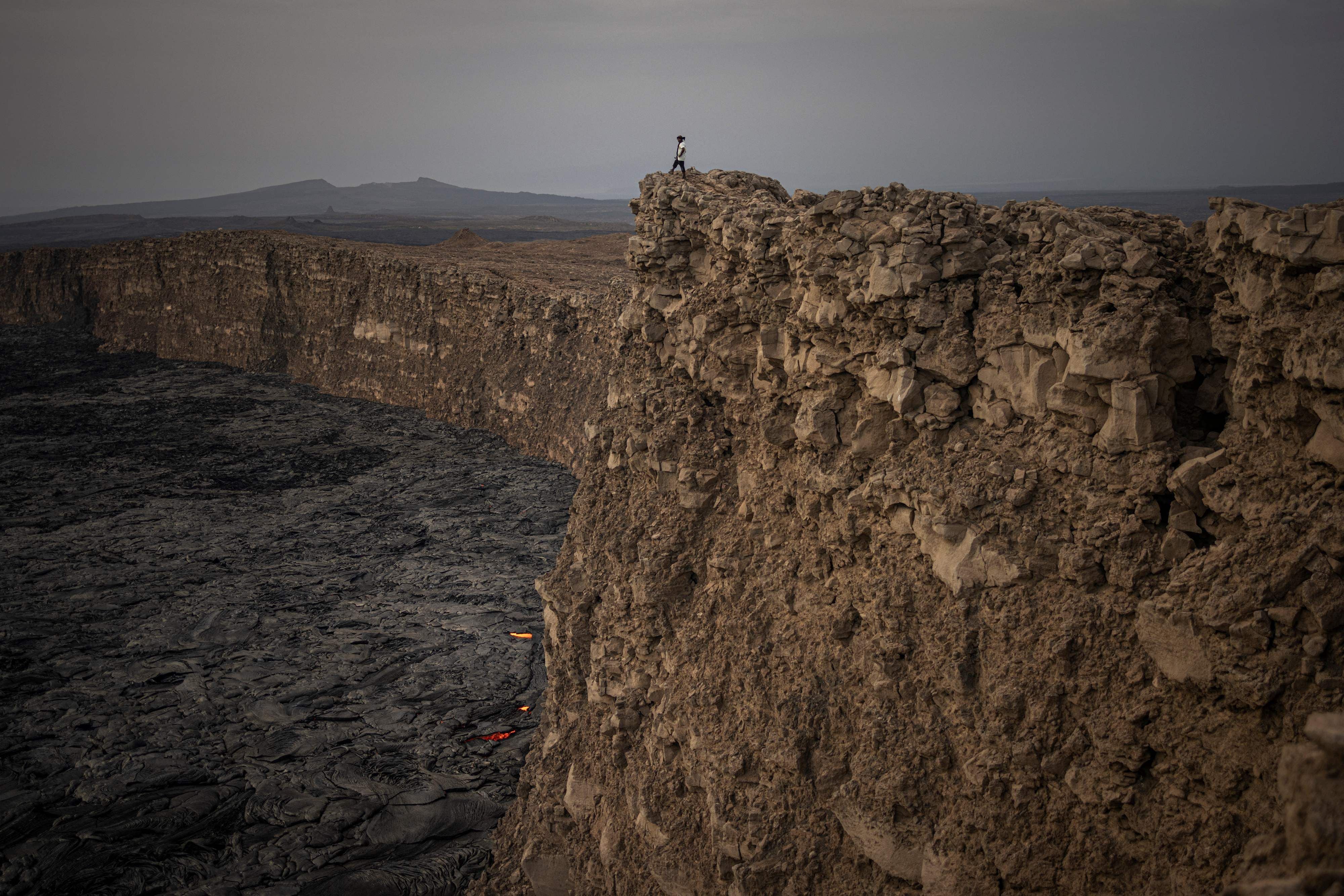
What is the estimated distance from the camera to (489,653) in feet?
34.7

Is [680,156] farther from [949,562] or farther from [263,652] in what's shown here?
[263,652]

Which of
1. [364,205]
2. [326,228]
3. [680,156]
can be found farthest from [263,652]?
[364,205]

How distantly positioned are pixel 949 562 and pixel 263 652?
9641 millimetres

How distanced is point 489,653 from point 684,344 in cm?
672

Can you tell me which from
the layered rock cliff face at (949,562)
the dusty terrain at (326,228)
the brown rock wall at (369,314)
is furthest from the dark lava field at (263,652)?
the dusty terrain at (326,228)

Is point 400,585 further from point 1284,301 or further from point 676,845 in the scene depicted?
point 1284,301

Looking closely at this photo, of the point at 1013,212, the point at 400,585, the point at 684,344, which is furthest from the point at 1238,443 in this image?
the point at 400,585

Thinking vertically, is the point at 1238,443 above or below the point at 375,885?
above

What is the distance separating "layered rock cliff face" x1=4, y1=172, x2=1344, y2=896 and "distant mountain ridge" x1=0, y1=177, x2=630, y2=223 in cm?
10838

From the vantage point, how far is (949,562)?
11.4 ft

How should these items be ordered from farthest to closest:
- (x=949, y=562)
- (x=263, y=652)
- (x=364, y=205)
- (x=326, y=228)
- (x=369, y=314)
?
(x=364, y=205)
(x=326, y=228)
(x=369, y=314)
(x=263, y=652)
(x=949, y=562)

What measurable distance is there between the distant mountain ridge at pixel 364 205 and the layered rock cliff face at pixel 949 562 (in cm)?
10838

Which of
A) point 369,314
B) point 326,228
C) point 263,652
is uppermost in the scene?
point 326,228

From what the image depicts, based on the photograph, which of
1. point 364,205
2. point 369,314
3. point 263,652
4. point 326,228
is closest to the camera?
point 263,652
